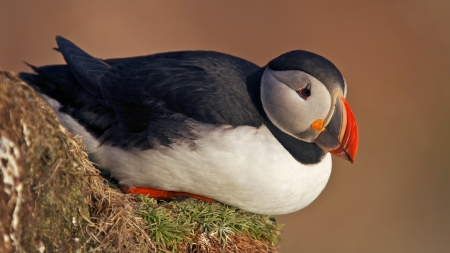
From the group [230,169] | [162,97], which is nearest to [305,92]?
[230,169]

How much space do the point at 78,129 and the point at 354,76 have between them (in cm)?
632

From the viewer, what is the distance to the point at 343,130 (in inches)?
145

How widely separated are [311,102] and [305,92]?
8cm

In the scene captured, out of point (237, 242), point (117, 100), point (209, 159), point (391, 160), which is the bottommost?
point (391, 160)

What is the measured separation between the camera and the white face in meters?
3.72

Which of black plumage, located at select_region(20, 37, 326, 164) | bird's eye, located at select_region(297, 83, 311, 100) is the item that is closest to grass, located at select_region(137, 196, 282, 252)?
black plumage, located at select_region(20, 37, 326, 164)

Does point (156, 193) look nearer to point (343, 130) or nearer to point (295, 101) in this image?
point (295, 101)

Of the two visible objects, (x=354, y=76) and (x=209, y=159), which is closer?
(x=209, y=159)

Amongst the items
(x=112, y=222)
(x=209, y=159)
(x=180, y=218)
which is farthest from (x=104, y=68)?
(x=112, y=222)

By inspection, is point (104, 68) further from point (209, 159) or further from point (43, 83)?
point (209, 159)

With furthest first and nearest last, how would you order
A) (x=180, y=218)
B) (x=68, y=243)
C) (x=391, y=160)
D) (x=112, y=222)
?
1. (x=391, y=160)
2. (x=180, y=218)
3. (x=112, y=222)
4. (x=68, y=243)

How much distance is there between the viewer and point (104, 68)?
4.28 meters

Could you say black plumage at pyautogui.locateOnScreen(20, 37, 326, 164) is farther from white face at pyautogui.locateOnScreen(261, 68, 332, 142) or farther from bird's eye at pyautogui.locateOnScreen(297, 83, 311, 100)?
bird's eye at pyautogui.locateOnScreen(297, 83, 311, 100)

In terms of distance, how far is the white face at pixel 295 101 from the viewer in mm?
3717
